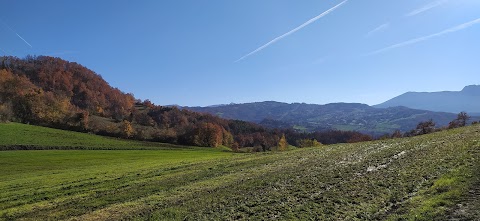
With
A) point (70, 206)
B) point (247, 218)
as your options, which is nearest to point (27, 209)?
point (70, 206)

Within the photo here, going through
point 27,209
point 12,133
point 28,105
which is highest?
point 28,105

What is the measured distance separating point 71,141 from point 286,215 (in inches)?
3500

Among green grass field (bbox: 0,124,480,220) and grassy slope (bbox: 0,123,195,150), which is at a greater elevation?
grassy slope (bbox: 0,123,195,150)

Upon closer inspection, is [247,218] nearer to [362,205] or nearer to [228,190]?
[362,205]

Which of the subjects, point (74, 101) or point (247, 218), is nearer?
point (247, 218)

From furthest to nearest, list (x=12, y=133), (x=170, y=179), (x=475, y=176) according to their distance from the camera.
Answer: (x=12, y=133) → (x=170, y=179) → (x=475, y=176)

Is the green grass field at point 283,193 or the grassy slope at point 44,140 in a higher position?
the grassy slope at point 44,140

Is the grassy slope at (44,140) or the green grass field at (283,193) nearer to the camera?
the green grass field at (283,193)

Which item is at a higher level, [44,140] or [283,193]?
[44,140]

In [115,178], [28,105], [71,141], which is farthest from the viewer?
[28,105]

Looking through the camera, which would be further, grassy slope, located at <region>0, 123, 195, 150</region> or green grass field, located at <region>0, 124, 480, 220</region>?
grassy slope, located at <region>0, 123, 195, 150</region>

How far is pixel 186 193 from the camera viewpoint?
24547mm

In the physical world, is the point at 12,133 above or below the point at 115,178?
above

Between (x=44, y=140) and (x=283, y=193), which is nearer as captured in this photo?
(x=283, y=193)
